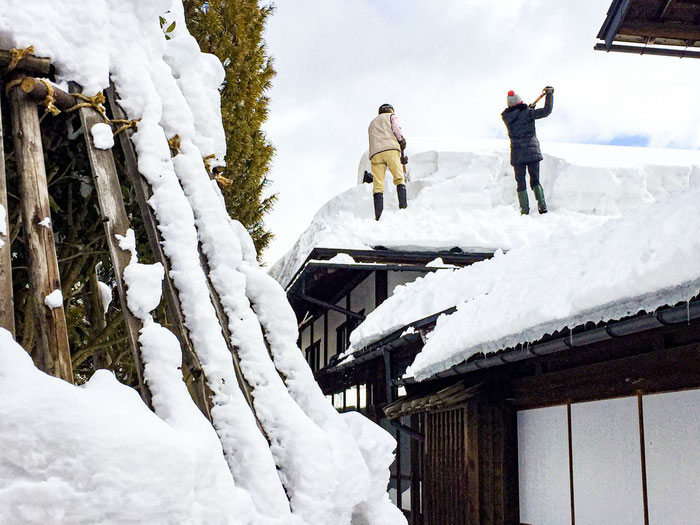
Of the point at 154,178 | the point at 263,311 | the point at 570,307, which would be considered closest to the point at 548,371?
the point at 570,307

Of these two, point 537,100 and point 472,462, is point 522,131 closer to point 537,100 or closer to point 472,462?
point 537,100

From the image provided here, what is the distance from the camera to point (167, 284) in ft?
7.63

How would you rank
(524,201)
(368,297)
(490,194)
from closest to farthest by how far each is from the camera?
(368,297), (524,201), (490,194)

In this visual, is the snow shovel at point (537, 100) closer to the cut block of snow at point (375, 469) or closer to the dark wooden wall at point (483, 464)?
the dark wooden wall at point (483, 464)

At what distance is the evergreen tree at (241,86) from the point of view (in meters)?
8.17

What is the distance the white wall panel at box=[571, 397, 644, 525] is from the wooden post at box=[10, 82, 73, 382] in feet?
11.0

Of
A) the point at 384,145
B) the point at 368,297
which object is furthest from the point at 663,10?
the point at 368,297

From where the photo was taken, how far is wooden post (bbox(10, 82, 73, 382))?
2.00 meters

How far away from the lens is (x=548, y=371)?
4984 millimetres

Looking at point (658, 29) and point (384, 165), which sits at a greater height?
point (384, 165)

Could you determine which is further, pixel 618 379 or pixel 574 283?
pixel 618 379

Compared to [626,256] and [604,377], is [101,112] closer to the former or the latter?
[626,256]

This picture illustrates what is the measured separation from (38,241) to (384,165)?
952 cm

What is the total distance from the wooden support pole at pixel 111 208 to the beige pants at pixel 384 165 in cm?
891
